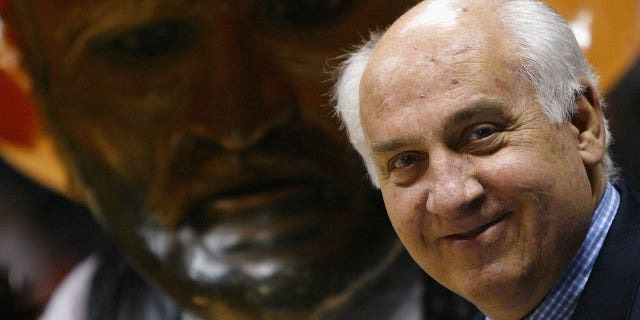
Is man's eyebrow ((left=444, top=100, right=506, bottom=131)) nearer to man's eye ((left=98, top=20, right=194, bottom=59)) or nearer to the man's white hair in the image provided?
the man's white hair

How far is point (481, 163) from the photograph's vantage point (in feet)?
3.15

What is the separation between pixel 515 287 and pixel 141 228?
4.10 feet

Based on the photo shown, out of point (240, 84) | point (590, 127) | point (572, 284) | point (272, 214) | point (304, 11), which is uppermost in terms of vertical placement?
point (590, 127)

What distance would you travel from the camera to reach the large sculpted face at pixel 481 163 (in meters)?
0.96

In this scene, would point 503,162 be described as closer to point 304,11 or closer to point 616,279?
point 616,279

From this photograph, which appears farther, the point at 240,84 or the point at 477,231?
the point at 240,84

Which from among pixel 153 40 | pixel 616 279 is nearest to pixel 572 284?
pixel 616 279

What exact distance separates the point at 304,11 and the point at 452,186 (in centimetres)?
100

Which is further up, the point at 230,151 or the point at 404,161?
the point at 404,161

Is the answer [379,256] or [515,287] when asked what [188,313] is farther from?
[515,287]

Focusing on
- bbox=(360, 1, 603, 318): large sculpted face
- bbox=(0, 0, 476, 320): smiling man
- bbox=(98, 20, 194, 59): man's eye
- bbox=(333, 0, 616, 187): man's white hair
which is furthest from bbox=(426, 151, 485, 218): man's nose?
bbox=(98, 20, 194, 59): man's eye

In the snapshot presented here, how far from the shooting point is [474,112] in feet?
3.18

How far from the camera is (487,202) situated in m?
0.95

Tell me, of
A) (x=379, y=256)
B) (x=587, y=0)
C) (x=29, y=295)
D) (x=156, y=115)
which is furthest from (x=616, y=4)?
(x=29, y=295)
